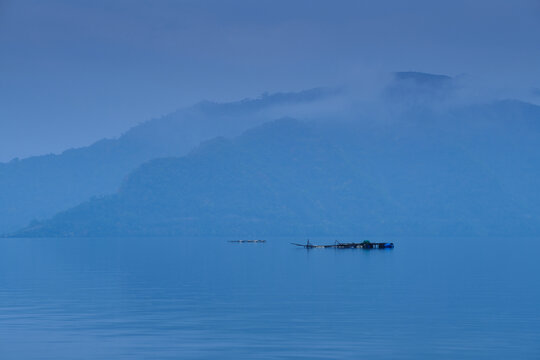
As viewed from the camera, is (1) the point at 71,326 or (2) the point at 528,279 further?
(2) the point at 528,279

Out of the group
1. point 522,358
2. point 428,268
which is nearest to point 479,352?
point 522,358

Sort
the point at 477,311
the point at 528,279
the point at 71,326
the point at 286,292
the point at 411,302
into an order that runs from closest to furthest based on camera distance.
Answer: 1. the point at 71,326
2. the point at 477,311
3. the point at 411,302
4. the point at 286,292
5. the point at 528,279

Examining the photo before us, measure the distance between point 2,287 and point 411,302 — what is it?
40.9m

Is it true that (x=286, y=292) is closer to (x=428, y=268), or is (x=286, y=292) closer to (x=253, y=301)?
(x=253, y=301)

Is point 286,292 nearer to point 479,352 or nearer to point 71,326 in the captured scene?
point 71,326

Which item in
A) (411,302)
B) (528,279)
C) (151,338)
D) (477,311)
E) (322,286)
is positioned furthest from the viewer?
(528,279)

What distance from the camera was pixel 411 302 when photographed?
6619cm

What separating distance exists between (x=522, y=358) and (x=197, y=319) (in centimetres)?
A: 2237

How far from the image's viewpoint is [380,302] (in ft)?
218

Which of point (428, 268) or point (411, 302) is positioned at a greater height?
point (428, 268)

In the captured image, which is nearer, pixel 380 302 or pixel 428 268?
pixel 380 302

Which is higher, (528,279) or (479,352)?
(528,279)

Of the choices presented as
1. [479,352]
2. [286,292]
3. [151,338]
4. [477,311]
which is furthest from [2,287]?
[479,352]

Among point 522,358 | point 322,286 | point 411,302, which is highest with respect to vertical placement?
point 322,286
